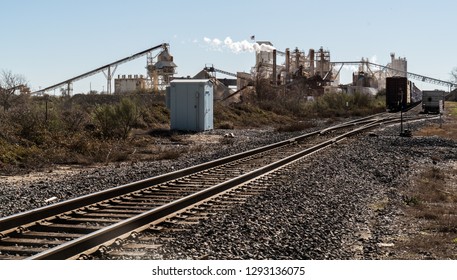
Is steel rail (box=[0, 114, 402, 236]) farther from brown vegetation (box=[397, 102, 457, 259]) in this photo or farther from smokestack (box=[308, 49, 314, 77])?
→ smokestack (box=[308, 49, 314, 77])

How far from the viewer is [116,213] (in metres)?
10.6

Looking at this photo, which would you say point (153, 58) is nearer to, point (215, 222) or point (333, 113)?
point (333, 113)

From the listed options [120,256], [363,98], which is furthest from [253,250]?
[363,98]

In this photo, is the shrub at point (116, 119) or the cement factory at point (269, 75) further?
the cement factory at point (269, 75)

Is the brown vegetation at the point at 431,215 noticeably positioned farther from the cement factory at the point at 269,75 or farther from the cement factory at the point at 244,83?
the cement factory at the point at 269,75

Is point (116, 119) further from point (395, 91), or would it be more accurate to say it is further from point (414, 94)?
point (414, 94)

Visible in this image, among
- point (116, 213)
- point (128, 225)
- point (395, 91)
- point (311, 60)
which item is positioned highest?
point (311, 60)

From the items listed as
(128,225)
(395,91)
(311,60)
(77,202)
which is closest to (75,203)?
(77,202)

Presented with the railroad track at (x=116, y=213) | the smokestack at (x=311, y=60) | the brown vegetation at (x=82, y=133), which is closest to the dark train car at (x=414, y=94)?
the smokestack at (x=311, y=60)

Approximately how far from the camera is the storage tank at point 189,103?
31172mm

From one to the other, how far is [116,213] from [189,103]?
21.1 metres

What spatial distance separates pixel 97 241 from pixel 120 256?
0.51 metres

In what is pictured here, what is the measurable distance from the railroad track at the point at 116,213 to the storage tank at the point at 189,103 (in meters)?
14.7
